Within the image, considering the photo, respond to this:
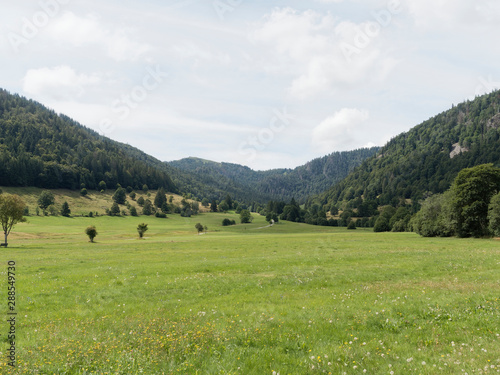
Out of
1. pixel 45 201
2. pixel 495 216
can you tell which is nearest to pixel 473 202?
pixel 495 216

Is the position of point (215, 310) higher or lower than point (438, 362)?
lower

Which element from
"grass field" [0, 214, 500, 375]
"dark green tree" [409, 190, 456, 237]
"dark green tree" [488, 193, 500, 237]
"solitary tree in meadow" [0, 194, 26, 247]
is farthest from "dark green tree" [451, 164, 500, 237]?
"solitary tree in meadow" [0, 194, 26, 247]

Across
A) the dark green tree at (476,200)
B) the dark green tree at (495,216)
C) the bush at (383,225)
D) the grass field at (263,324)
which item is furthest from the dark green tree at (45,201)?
the dark green tree at (495,216)

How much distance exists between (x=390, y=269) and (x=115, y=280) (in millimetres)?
22946

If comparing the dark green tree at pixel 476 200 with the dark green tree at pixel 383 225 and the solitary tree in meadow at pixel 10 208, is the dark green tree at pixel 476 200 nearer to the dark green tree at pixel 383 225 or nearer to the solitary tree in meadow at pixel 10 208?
the dark green tree at pixel 383 225

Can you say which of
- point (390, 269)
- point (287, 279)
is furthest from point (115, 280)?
point (390, 269)

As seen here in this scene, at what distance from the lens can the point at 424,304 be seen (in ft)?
44.8

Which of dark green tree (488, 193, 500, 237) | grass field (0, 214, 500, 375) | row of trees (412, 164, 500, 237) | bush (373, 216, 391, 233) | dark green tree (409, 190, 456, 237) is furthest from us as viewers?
bush (373, 216, 391, 233)

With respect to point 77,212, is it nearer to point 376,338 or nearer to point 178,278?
point 178,278

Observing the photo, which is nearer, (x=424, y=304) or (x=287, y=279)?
(x=424, y=304)

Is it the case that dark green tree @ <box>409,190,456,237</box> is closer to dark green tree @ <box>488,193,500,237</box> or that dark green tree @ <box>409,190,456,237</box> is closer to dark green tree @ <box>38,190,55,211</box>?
dark green tree @ <box>488,193,500,237</box>

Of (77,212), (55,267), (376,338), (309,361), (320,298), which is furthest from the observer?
(77,212)

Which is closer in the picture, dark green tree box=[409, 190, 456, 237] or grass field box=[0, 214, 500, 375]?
grass field box=[0, 214, 500, 375]

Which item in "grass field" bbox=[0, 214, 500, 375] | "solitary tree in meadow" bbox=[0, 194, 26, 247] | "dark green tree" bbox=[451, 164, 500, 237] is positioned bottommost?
"grass field" bbox=[0, 214, 500, 375]
